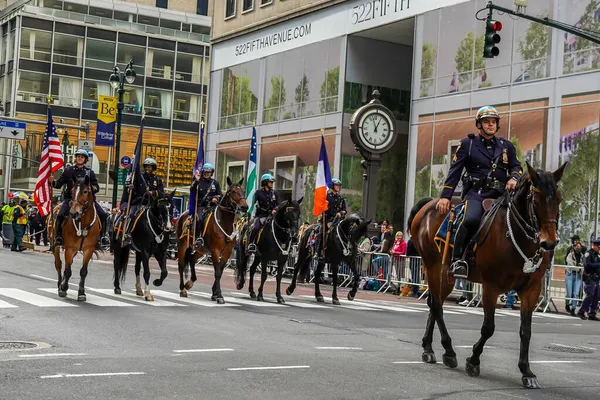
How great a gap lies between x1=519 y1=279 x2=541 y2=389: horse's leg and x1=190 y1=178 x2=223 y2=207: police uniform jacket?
10.3 metres

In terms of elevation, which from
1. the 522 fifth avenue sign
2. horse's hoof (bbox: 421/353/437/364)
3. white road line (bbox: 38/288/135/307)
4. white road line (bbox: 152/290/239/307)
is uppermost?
the 522 fifth avenue sign

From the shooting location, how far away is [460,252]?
1073 centimetres

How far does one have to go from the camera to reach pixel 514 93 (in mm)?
32062

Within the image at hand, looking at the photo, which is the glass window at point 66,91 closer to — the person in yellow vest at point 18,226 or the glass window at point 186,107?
the glass window at point 186,107

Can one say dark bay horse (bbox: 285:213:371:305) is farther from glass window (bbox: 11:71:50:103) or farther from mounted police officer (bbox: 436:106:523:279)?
glass window (bbox: 11:71:50:103)

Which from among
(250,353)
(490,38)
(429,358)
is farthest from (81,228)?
(490,38)

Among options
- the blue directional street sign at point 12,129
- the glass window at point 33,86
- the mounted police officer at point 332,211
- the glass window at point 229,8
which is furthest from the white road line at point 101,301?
the glass window at point 33,86

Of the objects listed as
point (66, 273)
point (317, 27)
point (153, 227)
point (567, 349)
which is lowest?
point (567, 349)

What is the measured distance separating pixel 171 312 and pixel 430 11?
2350 cm

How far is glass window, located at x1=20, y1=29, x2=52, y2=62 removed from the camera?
247 ft

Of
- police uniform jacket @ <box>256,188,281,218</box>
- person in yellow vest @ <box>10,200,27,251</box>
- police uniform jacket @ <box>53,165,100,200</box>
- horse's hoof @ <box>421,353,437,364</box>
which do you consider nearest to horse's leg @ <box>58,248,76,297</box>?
police uniform jacket @ <box>53,165,100,200</box>

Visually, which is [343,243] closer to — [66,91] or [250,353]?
[250,353]

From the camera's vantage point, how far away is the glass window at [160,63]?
80.2 metres

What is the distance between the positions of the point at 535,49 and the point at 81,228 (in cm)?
1871
